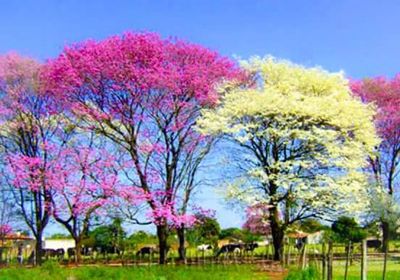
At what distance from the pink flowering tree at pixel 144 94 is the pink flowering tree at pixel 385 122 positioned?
1264cm

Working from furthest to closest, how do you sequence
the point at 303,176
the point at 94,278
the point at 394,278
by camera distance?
the point at 303,176 → the point at 394,278 → the point at 94,278

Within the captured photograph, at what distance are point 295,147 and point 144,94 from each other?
7.83 metres

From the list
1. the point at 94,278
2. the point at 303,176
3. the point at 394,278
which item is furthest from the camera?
the point at 303,176

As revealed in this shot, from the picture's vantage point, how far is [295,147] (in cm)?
3003

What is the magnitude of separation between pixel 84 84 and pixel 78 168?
419 cm

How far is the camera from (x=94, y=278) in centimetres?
1841

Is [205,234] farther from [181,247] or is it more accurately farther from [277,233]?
[277,233]

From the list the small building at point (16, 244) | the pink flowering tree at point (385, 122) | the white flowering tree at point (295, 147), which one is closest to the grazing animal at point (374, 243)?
the pink flowering tree at point (385, 122)

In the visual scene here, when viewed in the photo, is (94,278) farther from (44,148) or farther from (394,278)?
(44,148)

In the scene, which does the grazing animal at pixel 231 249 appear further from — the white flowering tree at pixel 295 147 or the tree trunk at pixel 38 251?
the tree trunk at pixel 38 251

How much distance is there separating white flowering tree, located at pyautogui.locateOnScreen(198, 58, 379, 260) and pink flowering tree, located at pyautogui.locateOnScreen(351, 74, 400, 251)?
729 cm

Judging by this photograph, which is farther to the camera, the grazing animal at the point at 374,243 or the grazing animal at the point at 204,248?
the grazing animal at the point at 374,243

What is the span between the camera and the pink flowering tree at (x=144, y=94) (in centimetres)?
2962

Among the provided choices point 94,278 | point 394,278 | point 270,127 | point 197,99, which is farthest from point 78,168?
point 394,278
